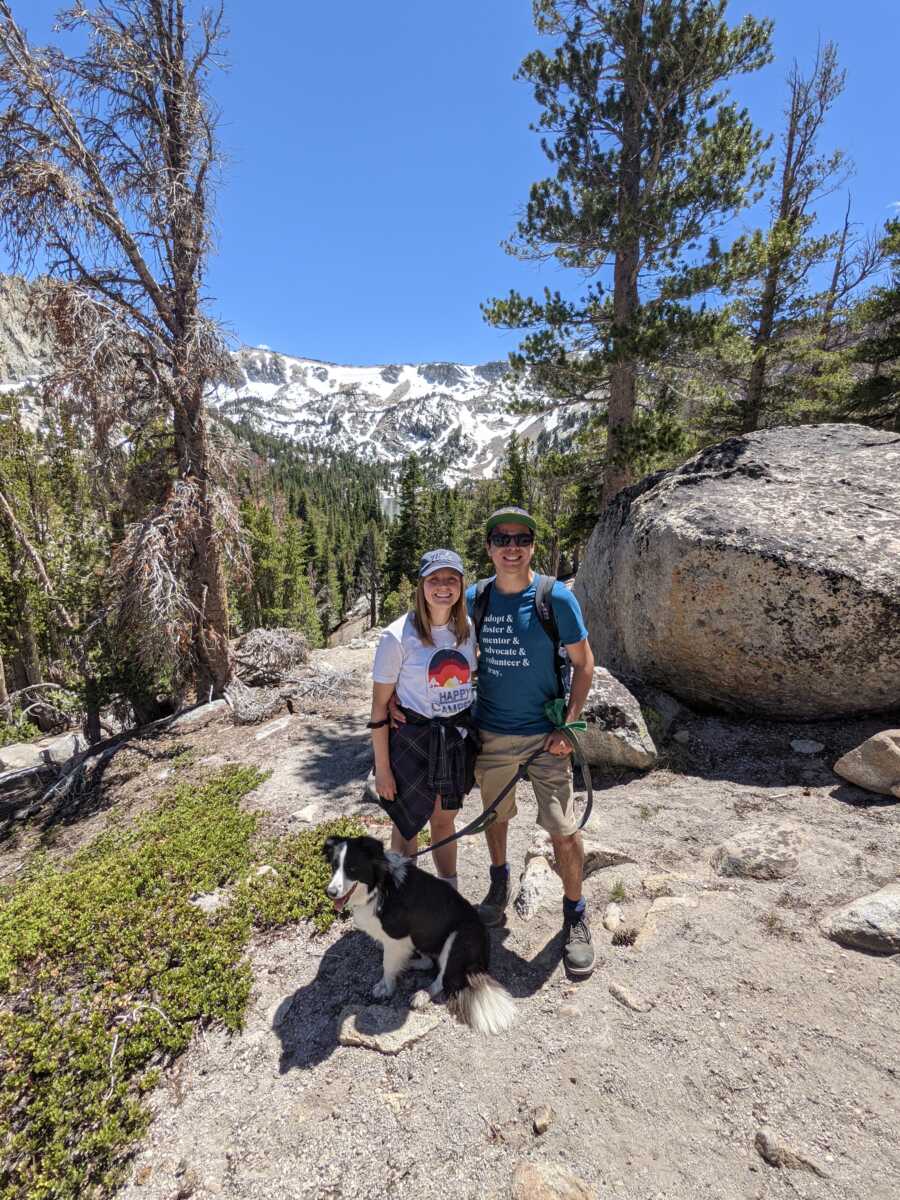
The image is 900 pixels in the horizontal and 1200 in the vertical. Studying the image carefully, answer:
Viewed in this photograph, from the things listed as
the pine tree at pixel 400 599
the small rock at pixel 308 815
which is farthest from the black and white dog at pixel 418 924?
the pine tree at pixel 400 599

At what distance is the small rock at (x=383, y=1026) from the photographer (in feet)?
9.95

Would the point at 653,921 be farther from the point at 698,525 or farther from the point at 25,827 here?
the point at 25,827

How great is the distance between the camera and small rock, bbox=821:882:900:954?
322cm

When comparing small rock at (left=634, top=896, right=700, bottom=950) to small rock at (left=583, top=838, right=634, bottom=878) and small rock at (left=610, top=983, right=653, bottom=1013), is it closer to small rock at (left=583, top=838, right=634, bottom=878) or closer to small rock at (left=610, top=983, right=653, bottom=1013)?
small rock at (left=610, top=983, right=653, bottom=1013)

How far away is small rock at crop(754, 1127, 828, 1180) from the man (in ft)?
3.83

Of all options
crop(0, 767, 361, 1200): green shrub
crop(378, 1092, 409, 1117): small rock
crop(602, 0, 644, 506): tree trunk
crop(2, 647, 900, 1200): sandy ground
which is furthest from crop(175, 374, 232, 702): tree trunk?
crop(378, 1092, 409, 1117): small rock

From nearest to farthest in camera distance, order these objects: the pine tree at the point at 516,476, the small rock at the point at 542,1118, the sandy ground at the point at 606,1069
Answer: the sandy ground at the point at 606,1069, the small rock at the point at 542,1118, the pine tree at the point at 516,476

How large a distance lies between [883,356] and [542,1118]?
17542mm

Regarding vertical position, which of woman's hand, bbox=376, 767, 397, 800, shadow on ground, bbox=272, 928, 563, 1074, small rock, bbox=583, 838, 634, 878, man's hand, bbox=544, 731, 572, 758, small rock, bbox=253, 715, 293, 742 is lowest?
small rock, bbox=253, 715, 293, 742

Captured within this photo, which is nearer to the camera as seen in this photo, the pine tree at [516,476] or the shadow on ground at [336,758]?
the shadow on ground at [336,758]

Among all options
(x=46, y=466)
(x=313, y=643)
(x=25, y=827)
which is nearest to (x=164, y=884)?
(x=25, y=827)

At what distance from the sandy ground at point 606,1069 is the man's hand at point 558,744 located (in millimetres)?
1469

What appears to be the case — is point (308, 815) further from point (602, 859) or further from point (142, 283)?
point (142, 283)

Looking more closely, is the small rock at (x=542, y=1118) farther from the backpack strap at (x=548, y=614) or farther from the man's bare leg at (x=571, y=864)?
the backpack strap at (x=548, y=614)
